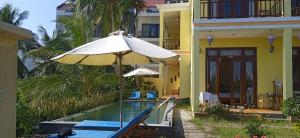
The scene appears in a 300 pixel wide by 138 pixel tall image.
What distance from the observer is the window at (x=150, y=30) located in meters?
38.0

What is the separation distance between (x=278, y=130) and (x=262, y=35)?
6.63 metres

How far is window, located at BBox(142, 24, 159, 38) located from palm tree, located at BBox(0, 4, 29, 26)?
470 inches

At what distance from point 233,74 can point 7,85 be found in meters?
13.5

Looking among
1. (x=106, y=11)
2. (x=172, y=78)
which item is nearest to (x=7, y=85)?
(x=106, y=11)

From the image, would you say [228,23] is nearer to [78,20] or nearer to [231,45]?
[231,45]

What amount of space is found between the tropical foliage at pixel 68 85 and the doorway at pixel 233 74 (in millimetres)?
5174

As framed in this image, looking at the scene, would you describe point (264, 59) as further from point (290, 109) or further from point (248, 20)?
point (290, 109)

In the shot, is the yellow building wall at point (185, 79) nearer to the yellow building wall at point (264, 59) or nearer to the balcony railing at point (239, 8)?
the yellow building wall at point (264, 59)

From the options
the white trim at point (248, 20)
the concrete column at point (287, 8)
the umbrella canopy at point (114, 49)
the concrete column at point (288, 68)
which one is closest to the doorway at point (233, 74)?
the white trim at point (248, 20)

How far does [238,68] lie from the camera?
1723cm

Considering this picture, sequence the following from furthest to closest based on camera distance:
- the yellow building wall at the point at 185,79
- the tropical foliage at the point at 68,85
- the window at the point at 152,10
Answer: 1. the window at the point at 152,10
2. the yellow building wall at the point at 185,79
3. the tropical foliage at the point at 68,85

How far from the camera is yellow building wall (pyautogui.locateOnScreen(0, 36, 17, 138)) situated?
5145mm

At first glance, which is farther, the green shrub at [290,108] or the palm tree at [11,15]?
the palm tree at [11,15]

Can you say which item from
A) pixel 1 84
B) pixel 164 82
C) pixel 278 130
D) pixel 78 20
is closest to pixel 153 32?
pixel 164 82
